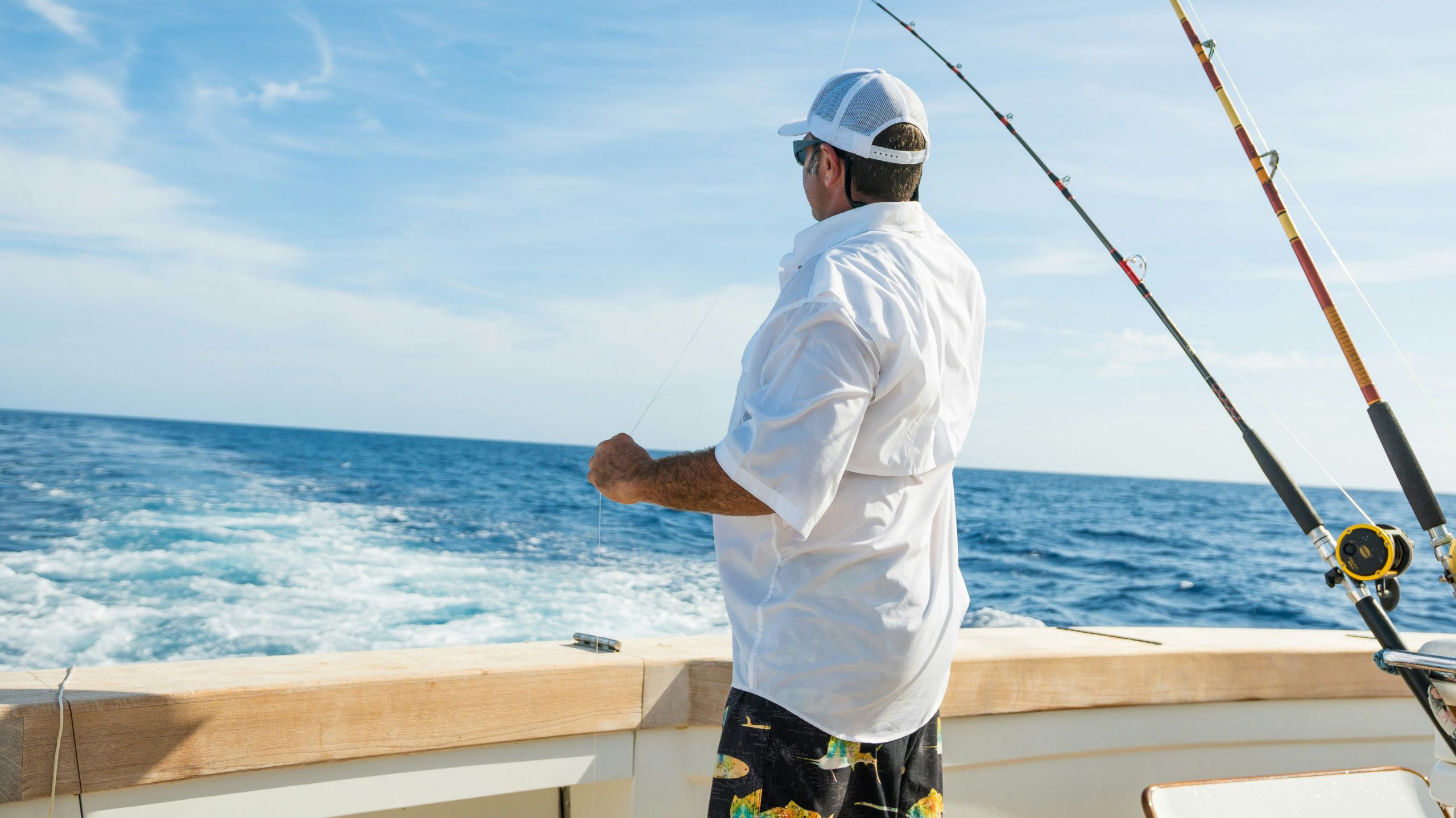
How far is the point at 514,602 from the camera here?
5.87 metres

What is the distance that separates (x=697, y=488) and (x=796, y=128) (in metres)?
0.45

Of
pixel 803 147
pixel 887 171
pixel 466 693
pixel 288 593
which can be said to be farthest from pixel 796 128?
pixel 288 593

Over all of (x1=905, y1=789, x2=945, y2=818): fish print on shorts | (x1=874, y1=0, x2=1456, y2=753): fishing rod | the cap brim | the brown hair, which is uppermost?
the cap brim

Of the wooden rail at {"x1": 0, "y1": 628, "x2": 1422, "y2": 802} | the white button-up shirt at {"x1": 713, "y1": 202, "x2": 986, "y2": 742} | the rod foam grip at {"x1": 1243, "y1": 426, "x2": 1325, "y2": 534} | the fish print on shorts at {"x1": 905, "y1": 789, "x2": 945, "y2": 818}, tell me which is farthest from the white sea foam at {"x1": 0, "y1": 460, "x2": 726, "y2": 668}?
the white button-up shirt at {"x1": 713, "y1": 202, "x2": 986, "y2": 742}

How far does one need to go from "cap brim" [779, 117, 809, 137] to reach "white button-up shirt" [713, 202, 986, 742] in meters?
0.13

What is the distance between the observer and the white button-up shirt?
917mm

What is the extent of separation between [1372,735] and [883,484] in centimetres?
152

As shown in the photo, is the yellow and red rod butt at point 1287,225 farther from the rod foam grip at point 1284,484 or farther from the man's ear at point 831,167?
the man's ear at point 831,167

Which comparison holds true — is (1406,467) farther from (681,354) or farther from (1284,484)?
(681,354)

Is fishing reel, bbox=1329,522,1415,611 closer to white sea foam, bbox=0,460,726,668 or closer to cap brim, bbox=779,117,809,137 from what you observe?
cap brim, bbox=779,117,809,137

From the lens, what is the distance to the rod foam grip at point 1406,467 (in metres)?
1.34

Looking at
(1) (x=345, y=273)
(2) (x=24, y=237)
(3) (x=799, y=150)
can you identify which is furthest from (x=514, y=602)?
(1) (x=345, y=273)

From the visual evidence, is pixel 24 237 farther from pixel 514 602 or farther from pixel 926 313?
pixel 514 602

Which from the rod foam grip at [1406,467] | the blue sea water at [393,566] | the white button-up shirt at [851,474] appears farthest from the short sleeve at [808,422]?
the blue sea water at [393,566]
